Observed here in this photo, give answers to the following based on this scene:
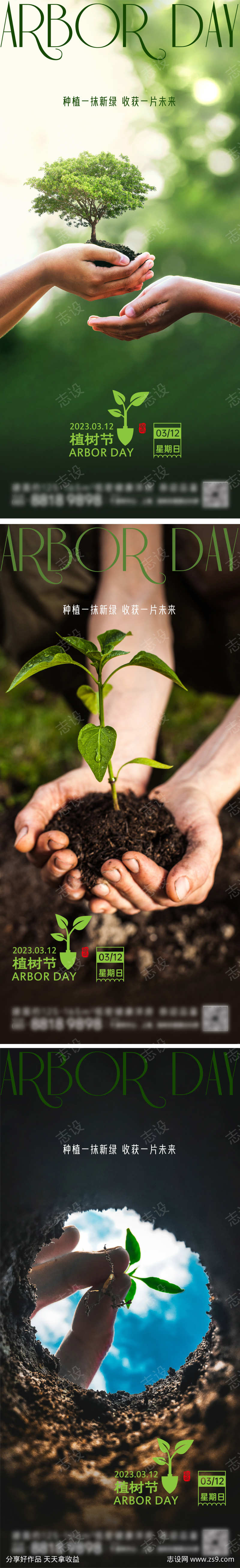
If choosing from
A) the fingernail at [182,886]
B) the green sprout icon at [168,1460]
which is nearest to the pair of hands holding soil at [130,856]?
the fingernail at [182,886]

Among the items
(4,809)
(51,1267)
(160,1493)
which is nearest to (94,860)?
(4,809)

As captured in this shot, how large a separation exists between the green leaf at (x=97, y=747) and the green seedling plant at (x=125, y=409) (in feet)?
1.32

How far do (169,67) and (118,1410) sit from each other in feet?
5.69

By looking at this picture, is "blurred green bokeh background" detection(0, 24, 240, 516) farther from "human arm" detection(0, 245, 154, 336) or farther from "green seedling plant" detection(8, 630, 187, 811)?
"green seedling plant" detection(8, 630, 187, 811)

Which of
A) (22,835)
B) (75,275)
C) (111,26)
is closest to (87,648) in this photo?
(22,835)

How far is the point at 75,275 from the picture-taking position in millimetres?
908

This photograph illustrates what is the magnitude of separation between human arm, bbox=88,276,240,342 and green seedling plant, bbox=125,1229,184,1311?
123cm

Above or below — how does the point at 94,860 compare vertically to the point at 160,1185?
above

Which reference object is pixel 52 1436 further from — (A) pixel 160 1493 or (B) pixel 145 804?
(B) pixel 145 804

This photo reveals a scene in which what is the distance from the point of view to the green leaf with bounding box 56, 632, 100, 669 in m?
0.86

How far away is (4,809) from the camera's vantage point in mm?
1026

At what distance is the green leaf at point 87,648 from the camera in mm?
863

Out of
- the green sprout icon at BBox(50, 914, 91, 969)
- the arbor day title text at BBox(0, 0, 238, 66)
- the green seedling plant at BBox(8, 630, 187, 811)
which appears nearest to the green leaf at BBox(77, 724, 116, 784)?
the green seedling plant at BBox(8, 630, 187, 811)

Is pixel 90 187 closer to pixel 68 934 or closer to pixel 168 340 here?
pixel 168 340
